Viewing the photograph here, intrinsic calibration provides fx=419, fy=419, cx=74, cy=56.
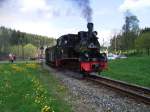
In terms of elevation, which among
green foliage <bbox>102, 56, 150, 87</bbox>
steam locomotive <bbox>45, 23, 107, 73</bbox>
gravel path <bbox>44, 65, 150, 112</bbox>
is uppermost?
steam locomotive <bbox>45, 23, 107, 73</bbox>

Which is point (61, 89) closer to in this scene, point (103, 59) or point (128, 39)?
point (103, 59)

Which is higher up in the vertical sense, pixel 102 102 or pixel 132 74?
pixel 132 74

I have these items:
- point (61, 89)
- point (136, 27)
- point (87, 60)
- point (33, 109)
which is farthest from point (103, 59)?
point (136, 27)

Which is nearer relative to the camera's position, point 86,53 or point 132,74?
point 86,53

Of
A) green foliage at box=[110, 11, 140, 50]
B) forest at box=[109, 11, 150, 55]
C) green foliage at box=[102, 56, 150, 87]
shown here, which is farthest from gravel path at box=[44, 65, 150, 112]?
green foliage at box=[110, 11, 140, 50]

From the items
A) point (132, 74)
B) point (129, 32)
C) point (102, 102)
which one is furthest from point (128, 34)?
point (102, 102)

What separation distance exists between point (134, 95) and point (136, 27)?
116862 millimetres

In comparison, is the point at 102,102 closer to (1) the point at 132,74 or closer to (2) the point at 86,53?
(2) the point at 86,53

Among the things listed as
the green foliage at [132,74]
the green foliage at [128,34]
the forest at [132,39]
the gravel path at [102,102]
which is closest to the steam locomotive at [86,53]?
the green foliage at [132,74]

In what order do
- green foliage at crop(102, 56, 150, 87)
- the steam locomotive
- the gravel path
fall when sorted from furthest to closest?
the steam locomotive < green foliage at crop(102, 56, 150, 87) < the gravel path

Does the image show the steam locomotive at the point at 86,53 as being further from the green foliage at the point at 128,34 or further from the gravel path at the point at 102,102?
the green foliage at the point at 128,34

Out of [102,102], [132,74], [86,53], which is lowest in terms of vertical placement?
[102,102]

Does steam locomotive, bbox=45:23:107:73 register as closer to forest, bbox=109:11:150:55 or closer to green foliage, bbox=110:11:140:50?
forest, bbox=109:11:150:55

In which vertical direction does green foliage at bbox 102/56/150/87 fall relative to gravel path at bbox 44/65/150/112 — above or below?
above
